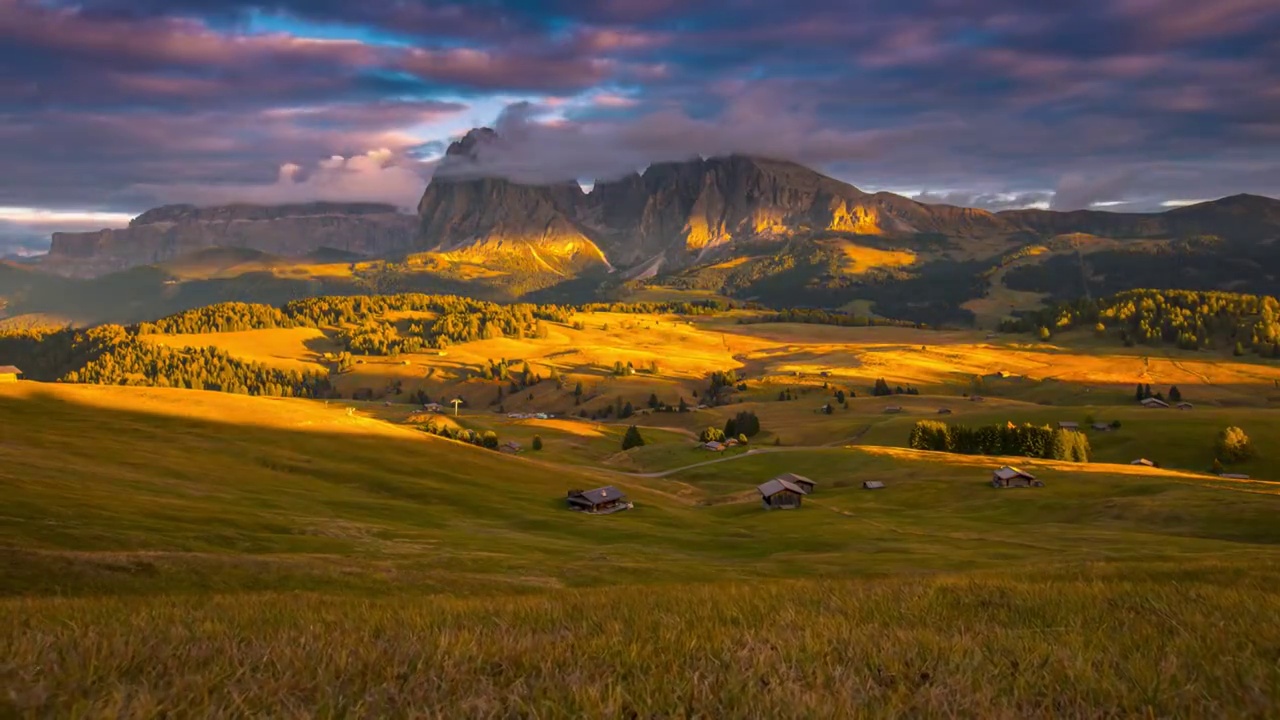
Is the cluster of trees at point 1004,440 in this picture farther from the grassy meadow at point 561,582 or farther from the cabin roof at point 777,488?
the cabin roof at point 777,488

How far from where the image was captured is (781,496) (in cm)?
10894

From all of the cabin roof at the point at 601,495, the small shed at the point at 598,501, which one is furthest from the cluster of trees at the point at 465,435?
the small shed at the point at 598,501

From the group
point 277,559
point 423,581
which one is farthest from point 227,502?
point 423,581

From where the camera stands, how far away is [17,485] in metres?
51.8

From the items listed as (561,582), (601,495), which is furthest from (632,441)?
(561,582)

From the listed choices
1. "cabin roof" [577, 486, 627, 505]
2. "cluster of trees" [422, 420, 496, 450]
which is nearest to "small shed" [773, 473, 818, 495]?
"cabin roof" [577, 486, 627, 505]

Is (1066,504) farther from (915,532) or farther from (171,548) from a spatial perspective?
(171,548)

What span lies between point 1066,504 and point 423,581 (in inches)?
3606

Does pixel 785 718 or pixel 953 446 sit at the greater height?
pixel 785 718

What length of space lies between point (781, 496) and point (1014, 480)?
112 ft

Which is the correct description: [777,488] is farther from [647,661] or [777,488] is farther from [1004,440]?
[647,661]

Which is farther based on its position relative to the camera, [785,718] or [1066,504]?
[1066,504]

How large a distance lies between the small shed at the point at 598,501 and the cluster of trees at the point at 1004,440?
78.7 m

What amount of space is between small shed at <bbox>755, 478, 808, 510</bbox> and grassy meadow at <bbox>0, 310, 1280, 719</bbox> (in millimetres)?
2569
